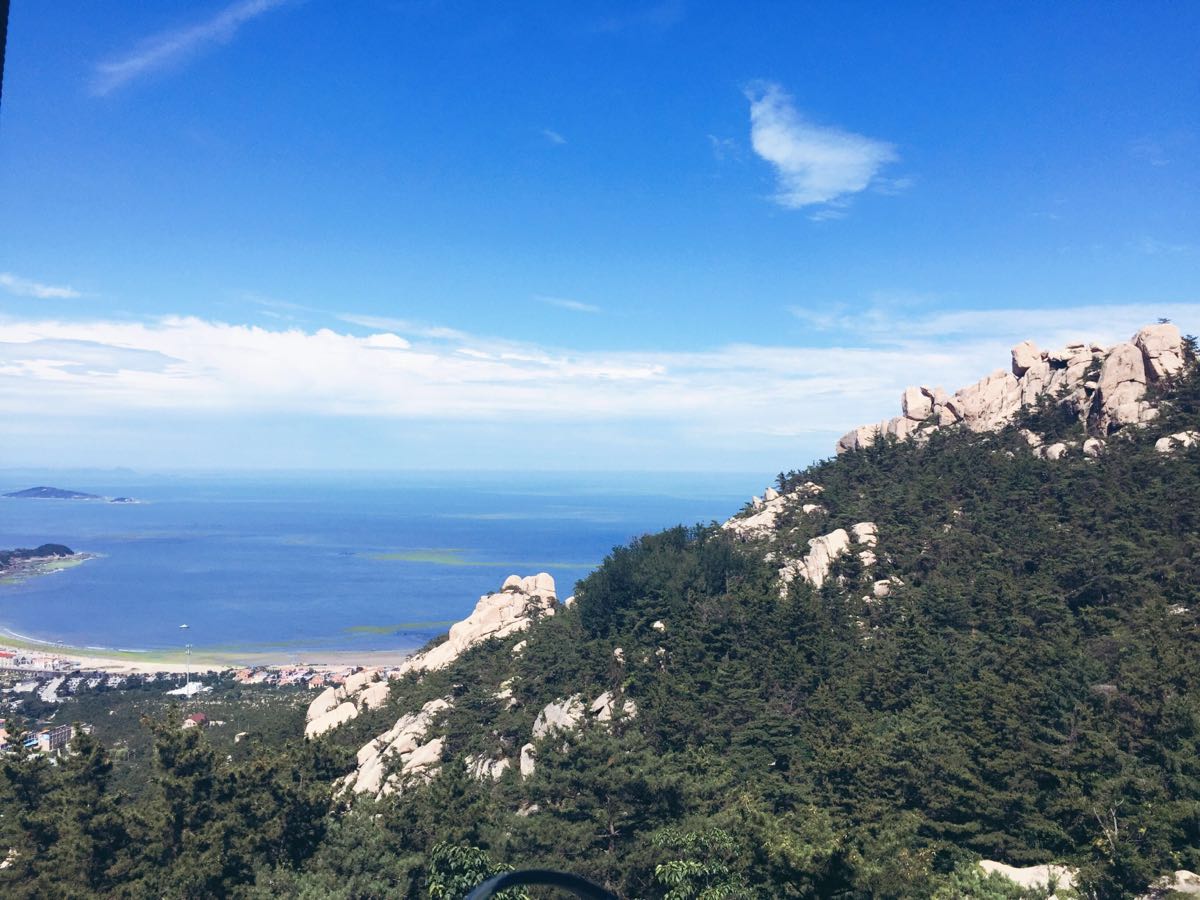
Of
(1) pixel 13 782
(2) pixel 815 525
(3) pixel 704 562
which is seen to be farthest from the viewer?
(2) pixel 815 525

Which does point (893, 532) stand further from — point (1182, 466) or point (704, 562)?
point (1182, 466)

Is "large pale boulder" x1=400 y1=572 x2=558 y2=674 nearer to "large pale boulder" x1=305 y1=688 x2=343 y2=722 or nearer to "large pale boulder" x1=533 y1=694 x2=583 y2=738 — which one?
"large pale boulder" x1=305 y1=688 x2=343 y2=722

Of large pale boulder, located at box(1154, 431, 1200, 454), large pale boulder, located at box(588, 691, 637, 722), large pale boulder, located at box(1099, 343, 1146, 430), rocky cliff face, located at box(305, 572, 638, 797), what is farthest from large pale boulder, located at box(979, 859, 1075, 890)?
large pale boulder, located at box(1099, 343, 1146, 430)

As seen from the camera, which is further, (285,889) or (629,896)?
(629,896)

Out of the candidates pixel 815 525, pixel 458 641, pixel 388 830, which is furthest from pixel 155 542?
pixel 388 830

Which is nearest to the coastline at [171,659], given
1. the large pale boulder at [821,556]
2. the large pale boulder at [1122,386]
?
the large pale boulder at [821,556]

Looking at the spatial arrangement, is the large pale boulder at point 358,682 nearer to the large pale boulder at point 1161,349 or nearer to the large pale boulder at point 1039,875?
the large pale boulder at point 1039,875
